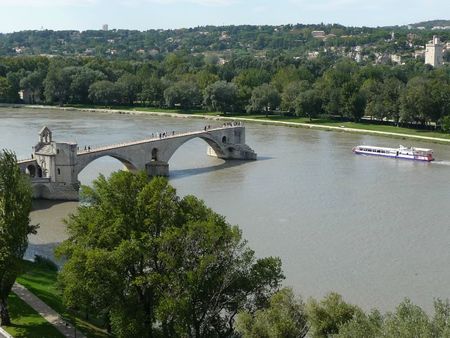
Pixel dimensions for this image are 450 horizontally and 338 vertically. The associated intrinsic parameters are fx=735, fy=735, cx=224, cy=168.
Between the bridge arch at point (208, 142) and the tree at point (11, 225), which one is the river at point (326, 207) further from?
the tree at point (11, 225)

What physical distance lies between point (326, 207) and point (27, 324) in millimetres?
23714

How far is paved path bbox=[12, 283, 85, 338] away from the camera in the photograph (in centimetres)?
2270

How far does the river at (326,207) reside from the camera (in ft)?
101

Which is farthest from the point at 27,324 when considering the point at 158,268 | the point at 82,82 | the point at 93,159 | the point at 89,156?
the point at 82,82

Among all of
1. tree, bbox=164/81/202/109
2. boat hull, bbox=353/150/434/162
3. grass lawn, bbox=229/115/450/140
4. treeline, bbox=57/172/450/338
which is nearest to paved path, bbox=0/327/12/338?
treeline, bbox=57/172/450/338

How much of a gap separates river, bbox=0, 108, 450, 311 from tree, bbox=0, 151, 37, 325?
10690 millimetres

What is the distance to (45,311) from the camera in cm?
2416

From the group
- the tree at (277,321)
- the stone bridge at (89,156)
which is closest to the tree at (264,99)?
the stone bridge at (89,156)

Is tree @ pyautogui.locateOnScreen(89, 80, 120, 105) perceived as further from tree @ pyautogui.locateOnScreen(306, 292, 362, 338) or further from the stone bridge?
tree @ pyautogui.locateOnScreen(306, 292, 362, 338)

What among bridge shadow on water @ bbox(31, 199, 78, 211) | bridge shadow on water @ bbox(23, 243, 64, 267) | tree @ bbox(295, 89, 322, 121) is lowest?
bridge shadow on water @ bbox(23, 243, 64, 267)

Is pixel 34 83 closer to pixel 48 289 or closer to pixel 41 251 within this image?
pixel 41 251

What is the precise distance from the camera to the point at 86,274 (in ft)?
71.9

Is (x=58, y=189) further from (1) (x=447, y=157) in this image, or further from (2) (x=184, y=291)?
(1) (x=447, y=157)

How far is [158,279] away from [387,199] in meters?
26.8
